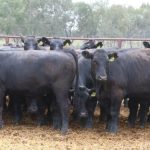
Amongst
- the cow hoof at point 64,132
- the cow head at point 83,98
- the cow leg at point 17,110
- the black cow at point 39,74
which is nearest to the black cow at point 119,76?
the cow head at point 83,98

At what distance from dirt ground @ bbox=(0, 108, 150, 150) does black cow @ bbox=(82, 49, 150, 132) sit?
0.43 m

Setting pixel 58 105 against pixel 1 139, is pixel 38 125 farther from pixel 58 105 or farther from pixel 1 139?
pixel 1 139

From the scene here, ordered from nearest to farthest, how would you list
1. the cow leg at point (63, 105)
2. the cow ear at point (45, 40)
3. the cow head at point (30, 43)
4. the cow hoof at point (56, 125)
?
1. the cow leg at point (63, 105)
2. the cow hoof at point (56, 125)
3. the cow head at point (30, 43)
4. the cow ear at point (45, 40)

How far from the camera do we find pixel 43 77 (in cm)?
812

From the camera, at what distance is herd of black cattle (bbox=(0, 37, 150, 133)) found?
26.5ft

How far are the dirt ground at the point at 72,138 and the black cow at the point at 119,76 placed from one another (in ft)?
1.41

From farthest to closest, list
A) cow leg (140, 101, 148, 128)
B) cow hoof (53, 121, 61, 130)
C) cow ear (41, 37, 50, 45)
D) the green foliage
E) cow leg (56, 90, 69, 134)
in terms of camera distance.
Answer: the green foliage
cow ear (41, 37, 50, 45)
cow leg (140, 101, 148, 128)
cow hoof (53, 121, 61, 130)
cow leg (56, 90, 69, 134)

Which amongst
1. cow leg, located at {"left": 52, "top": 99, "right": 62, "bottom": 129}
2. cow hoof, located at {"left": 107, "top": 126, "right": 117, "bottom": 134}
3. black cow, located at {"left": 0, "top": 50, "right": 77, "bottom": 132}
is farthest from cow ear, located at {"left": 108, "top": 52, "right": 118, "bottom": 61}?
cow leg, located at {"left": 52, "top": 99, "right": 62, "bottom": 129}

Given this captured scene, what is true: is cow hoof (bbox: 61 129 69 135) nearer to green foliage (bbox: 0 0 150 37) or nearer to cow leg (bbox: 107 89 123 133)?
cow leg (bbox: 107 89 123 133)

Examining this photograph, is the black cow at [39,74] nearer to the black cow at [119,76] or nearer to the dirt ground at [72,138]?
the dirt ground at [72,138]

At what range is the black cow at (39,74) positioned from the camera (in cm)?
808

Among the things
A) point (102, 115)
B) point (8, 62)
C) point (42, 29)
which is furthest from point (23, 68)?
point (42, 29)

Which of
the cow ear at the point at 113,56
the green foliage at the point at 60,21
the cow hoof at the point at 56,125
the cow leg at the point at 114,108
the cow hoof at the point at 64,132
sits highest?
the cow ear at the point at 113,56

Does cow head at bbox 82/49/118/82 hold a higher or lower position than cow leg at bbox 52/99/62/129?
higher
